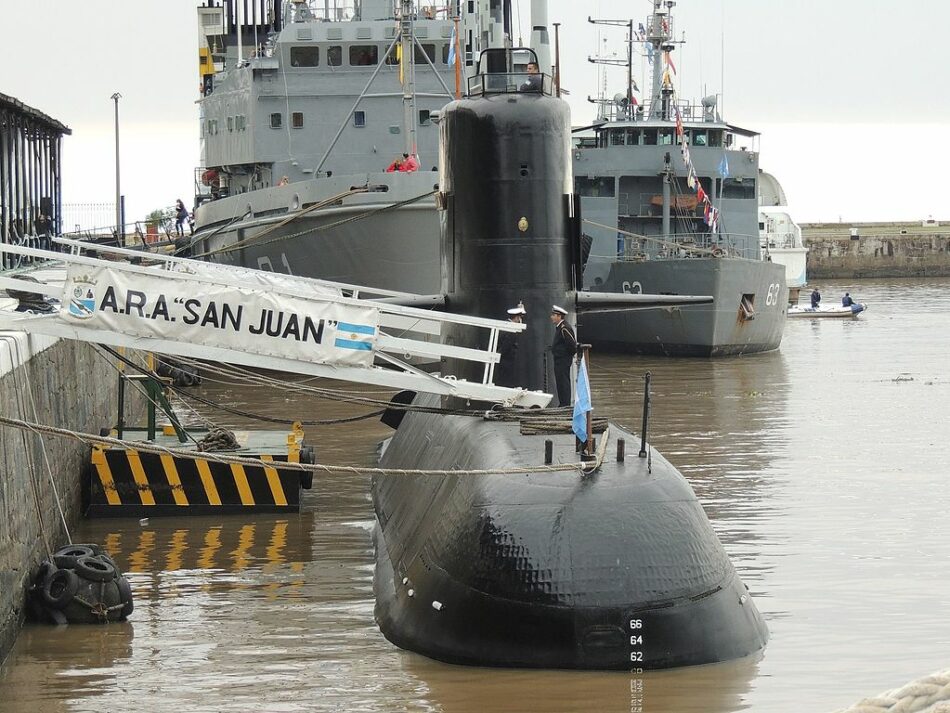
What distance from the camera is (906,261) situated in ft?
262

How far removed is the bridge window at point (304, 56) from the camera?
32.1 metres

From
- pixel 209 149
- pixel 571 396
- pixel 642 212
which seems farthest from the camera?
pixel 642 212

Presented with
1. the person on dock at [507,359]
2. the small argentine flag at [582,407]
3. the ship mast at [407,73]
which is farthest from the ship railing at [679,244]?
the small argentine flag at [582,407]

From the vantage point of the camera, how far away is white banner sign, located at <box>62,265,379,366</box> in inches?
389

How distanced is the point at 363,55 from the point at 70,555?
77.2 feet

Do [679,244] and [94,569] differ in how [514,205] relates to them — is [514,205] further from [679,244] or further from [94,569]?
[679,244]

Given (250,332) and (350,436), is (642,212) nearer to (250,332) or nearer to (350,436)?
(350,436)

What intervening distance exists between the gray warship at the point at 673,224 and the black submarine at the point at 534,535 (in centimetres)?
2280

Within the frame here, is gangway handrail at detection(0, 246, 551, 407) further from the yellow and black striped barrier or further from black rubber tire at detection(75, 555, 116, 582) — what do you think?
the yellow and black striped barrier

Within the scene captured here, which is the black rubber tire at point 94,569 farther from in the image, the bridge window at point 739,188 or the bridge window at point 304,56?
the bridge window at point 739,188

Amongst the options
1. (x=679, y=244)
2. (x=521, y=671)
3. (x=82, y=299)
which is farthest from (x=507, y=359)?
(x=679, y=244)

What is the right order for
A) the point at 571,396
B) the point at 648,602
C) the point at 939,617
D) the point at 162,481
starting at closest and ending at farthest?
the point at 648,602 < the point at 939,617 < the point at 571,396 < the point at 162,481

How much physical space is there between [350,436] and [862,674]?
475 inches

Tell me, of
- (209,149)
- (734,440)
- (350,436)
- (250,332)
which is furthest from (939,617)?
(209,149)
